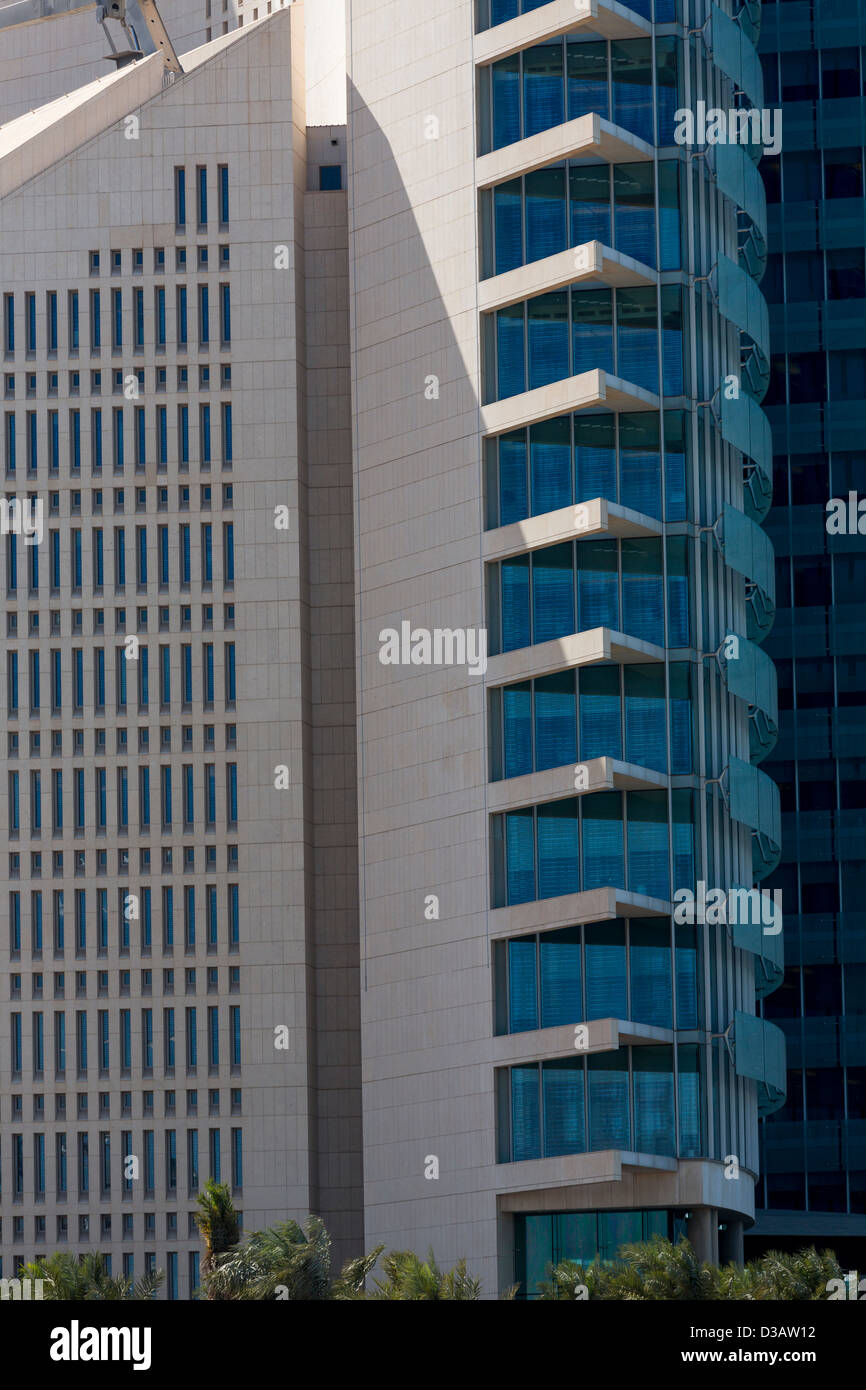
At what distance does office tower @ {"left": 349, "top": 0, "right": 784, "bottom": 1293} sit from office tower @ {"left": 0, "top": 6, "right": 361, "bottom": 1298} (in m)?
2.83

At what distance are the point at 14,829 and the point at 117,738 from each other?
415 centimetres

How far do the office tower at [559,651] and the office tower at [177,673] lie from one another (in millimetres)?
2827

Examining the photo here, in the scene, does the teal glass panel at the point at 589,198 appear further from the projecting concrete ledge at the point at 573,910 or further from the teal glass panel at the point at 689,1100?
the teal glass panel at the point at 689,1100

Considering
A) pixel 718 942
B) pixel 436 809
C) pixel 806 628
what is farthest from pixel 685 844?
pixel 806 628

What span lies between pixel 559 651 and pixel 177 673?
1375 centimetres

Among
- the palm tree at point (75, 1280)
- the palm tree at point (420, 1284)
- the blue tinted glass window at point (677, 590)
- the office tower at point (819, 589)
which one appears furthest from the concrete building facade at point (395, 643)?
the office tower at point (819, 589)

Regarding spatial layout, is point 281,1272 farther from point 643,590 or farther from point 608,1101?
point 643,590

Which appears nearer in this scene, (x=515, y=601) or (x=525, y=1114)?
(x=525, y=1114)

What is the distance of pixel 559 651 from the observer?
65.7 metres

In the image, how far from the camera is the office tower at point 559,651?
6462 cm

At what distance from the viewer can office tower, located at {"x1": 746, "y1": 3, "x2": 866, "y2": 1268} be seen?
91.9 metres

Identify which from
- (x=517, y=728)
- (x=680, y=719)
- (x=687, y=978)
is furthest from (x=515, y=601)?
(x=687, y=978)

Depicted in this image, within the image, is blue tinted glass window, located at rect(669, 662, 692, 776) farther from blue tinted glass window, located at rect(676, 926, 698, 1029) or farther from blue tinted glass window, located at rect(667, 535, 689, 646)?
blue tinted glass window, located at rect(676, 926, 698, 1029)

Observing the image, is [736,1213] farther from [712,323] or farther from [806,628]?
[806,628]
